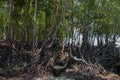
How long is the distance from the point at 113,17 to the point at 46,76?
608 cm

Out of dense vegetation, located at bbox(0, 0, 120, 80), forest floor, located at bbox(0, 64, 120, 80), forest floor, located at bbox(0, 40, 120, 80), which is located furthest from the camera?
dense vegetation, located at bbox(0, 0, 120, 80)

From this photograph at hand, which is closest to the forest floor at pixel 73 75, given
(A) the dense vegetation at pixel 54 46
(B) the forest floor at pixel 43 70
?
(B) the forest floor at pixel 43 70

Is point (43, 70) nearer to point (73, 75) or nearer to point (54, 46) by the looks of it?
point (73, 75)

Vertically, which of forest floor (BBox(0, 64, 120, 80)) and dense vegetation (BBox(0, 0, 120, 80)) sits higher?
dense vegetation (BBox(0, 0, 120, 80))

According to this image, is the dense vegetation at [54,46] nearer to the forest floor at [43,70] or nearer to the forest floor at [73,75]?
the forest floor at [43,70]

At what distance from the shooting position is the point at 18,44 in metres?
10.6

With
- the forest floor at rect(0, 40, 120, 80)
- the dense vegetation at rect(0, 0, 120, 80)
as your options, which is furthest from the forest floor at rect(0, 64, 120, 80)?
the dense vegetation at rect(0, 0, 120, 80)

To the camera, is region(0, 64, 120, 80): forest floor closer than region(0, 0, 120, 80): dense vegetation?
Yes

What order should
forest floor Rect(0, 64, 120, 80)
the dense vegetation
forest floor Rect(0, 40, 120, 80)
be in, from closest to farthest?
1. forest floor Rect(0, 64, 120, 80)
2. forest floor Rect(0, 40, 120, 80)
3. the dense vegetation

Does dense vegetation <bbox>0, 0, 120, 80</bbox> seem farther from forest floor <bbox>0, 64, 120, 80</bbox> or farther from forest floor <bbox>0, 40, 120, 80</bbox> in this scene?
forest floor <bbox>0, 64, 120, 80</bbox>

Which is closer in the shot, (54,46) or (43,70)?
(43,70)

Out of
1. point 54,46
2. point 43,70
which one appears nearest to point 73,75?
point 43,70

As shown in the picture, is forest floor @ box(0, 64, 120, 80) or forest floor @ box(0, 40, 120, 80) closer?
forest floor @ box(0, 64, 120, 80)

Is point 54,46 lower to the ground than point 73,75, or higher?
higher
